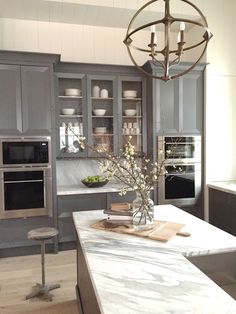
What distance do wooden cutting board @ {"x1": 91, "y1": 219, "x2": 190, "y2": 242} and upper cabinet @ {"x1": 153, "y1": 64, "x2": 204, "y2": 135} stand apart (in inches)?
78.8

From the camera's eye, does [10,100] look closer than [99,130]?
Yes

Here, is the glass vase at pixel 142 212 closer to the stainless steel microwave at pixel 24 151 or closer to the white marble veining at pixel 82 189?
the white marble veining at pixel 82 189

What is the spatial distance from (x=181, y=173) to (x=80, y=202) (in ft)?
4.78

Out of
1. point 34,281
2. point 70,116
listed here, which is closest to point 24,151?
point 70,116

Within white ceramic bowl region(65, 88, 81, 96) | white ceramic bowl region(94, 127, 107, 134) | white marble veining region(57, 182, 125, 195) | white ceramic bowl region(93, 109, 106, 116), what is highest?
white ceramic bowl region(65, 88, 81, 96)

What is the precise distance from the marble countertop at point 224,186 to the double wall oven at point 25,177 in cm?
221

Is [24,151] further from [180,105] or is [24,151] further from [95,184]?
[180,105]

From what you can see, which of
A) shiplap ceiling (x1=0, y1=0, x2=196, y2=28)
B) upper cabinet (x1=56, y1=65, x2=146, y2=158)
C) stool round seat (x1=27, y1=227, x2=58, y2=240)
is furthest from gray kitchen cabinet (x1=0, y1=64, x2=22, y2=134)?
stool round seat (x1=27, y1=227, x2=58, y2=240)

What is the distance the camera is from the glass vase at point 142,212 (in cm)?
197

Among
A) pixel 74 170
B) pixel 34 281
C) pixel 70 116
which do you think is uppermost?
pixel 70 116

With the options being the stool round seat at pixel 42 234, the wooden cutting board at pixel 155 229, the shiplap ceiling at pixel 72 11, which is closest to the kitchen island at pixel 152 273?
the wooden cutting board at pixel 155 229

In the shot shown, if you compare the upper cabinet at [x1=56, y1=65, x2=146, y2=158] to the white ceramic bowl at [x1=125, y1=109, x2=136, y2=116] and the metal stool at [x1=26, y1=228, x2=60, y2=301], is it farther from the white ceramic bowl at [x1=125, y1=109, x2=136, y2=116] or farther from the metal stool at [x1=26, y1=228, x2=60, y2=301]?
the metal stool at [x1=26, y1=228, x2=60, y2=301]

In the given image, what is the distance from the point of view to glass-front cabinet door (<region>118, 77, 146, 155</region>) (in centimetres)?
409

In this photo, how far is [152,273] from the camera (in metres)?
1.37
